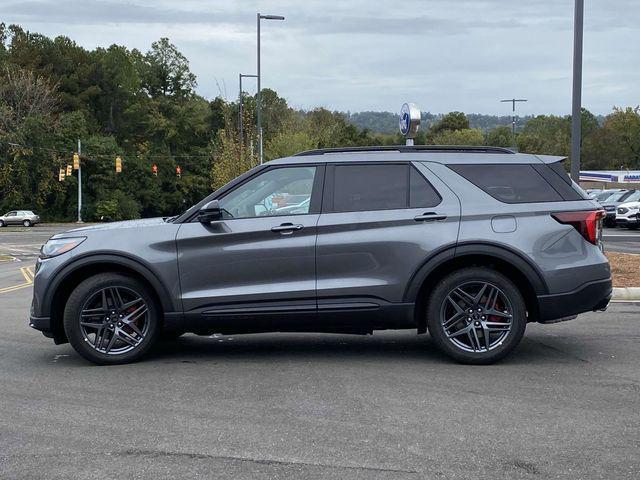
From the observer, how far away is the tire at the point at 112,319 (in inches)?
266

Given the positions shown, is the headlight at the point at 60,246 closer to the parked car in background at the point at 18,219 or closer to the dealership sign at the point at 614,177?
the parked car in background at the point at 18,219

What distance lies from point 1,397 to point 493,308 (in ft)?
13.2

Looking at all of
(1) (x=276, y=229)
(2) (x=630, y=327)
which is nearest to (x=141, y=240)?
(1) (x=276, y=229)

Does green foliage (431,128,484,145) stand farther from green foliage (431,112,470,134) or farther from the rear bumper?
the rear bumper

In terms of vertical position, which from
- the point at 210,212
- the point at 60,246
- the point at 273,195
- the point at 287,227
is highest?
the point at 273,195

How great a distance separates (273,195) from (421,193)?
1.30 meters

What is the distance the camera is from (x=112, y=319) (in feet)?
22.5

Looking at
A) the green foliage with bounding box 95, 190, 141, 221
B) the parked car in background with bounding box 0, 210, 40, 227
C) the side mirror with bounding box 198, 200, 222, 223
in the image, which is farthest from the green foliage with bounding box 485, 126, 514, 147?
the side mirror with bounding box 198, 200, 222, 223

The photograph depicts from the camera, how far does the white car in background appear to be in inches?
1359

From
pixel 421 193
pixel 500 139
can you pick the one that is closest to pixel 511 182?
pixel 421 193

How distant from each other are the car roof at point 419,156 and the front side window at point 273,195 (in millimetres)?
117

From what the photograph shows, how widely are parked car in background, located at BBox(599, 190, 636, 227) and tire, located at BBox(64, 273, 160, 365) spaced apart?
108ft

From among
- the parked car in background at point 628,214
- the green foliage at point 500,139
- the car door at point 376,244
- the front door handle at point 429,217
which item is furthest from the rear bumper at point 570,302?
the green foliage at point 500,139

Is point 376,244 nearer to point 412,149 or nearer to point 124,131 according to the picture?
point 412,149
